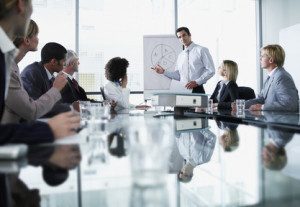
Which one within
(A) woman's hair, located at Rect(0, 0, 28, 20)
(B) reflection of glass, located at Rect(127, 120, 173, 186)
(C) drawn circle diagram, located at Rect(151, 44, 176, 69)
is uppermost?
(C) drawn circle diagram, located at Rect(151, 44, 176, 69)

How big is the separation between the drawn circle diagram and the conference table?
4.44 meters

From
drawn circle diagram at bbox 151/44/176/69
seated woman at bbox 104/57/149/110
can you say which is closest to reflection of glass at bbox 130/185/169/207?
seated woman at bbox 104/57/149/110

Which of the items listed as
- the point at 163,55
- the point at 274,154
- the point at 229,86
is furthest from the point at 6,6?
the point at 163,55

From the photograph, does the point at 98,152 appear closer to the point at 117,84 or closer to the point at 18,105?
the point at 18,105

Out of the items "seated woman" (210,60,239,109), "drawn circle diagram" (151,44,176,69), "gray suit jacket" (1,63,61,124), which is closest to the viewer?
"gray suit jacket" (1,63,61,124)

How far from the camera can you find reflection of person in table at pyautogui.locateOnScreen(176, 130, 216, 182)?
539 millimetres

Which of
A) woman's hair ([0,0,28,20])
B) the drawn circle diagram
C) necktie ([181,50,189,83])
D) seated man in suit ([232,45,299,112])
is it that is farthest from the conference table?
the drawn circle diagram

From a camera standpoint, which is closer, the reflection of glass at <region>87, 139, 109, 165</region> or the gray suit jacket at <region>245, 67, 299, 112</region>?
the reflection of glass at <region>87, 139, 109, 165</region>

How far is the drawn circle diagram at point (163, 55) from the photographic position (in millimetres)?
5137

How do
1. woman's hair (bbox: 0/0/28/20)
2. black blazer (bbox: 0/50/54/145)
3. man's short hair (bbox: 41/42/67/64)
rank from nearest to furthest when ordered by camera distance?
black blazer (bbox: 0/50/54/145), woman's hair (bbox: 0/0/28/20), man's short hair (bbox: 41/42/67/64)

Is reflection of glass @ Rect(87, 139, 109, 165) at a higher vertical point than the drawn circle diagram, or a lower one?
lower

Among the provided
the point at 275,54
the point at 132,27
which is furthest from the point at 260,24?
the point at 275,54

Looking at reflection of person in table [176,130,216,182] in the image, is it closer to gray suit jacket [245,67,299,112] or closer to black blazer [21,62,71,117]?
black blazer [21,62,71,117]

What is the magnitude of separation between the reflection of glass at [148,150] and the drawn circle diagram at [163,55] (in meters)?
4.73
